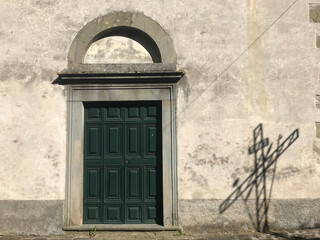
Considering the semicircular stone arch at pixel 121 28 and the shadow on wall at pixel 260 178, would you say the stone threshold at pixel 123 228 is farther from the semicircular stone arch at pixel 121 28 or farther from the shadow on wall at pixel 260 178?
the semicircular stone arch at pixel 121 28

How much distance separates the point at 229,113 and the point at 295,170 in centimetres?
159

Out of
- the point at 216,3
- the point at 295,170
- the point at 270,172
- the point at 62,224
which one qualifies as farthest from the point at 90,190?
the point at 216,3

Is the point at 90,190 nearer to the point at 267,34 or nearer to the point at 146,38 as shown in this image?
the point at 146,38

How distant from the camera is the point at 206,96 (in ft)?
19.8

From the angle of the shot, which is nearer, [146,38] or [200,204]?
[200,204]

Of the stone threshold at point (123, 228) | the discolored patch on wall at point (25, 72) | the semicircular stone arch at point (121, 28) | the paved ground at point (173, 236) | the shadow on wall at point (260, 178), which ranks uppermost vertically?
the semicircular stone arch at point (121, 28)

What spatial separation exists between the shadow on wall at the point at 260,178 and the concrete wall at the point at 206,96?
0.10 meters

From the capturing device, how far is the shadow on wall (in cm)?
585

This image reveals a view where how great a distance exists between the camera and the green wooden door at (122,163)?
6.05 meters

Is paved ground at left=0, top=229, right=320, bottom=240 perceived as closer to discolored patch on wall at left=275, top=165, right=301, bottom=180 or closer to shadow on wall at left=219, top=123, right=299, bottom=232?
shadow on wall at left=219, top=123, right=299, bottom=232

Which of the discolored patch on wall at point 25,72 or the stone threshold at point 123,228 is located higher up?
the discolored patch on wall at point 25,72

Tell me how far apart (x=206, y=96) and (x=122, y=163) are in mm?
2017

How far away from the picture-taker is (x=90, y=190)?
609 centimetres

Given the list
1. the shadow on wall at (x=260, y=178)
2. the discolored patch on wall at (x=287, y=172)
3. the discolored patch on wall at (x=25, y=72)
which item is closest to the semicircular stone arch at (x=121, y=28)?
the discolored patch on wall at (x=25, y=72)
